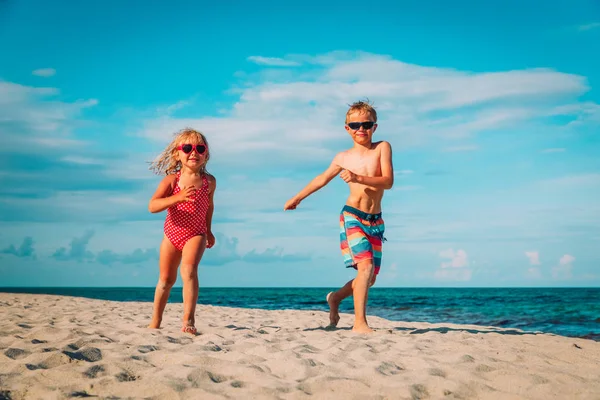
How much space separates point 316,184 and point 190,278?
171 centimetres

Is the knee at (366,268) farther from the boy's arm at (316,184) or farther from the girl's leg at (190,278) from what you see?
the girl's leg at (190,278)

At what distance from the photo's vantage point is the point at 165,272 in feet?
17.4

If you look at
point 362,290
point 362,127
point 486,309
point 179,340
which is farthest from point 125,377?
point 486,309

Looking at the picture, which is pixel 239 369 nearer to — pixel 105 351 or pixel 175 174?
pixel 105 351

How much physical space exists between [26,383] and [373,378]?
2.01 metres

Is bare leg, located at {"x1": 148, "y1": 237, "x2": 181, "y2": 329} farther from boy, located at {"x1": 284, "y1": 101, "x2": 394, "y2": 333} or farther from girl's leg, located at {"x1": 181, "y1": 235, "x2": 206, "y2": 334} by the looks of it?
boy, located at {"x1": 284, "y1": 101, "x2": 394, "y2": 333}

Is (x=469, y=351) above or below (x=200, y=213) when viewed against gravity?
below

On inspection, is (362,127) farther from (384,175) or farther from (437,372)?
(437,372)

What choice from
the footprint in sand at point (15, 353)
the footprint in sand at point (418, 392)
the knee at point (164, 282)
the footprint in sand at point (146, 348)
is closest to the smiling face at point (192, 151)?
the knee at point (164, 282)

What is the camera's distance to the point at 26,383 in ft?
9.83

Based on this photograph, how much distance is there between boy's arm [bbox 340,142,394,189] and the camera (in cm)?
501

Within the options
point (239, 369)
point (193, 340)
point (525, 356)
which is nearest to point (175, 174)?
point (193, 340)

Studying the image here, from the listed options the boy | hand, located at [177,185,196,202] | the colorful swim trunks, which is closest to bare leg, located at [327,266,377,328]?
the boy

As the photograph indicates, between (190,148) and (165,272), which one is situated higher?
(190,148)
